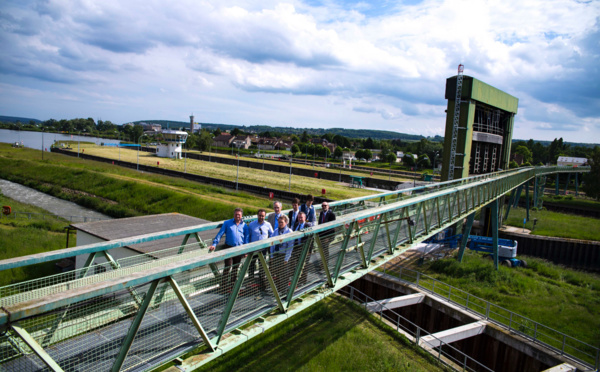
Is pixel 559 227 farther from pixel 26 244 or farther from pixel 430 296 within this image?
pixel 26 244

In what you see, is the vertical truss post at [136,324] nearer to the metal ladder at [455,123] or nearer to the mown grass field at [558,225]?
the metal ladder at [455,123]

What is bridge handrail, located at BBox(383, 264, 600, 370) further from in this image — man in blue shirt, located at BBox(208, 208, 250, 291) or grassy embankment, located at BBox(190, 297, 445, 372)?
man in blue shirt, located at BBox(208, 208, 250, 291)

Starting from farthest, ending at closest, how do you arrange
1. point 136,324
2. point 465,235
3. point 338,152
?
point 338,152 → point 465,235 → point 136,324

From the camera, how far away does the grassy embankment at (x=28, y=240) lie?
18.0 meters

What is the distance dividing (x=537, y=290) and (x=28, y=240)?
93.5 feet

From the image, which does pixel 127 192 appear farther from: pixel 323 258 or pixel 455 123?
pixel 323 258

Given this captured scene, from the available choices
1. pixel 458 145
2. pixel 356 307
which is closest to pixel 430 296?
pixel 356 307

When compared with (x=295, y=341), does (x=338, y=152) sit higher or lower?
higher

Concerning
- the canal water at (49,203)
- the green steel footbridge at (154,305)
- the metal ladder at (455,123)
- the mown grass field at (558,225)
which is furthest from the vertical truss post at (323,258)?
the canal water at (49,203)

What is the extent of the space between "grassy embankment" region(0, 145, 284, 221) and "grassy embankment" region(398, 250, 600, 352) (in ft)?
53.8

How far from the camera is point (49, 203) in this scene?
134ft

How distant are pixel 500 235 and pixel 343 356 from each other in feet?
85.1

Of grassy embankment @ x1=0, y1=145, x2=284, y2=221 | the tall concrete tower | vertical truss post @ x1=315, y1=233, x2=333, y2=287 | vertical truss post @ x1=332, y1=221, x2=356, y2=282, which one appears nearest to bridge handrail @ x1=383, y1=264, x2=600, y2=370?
vertical truss post @ x1=332, y1=221, x2=356, y2=282

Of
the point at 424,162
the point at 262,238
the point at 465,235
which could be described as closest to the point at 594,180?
the point at 424,162
